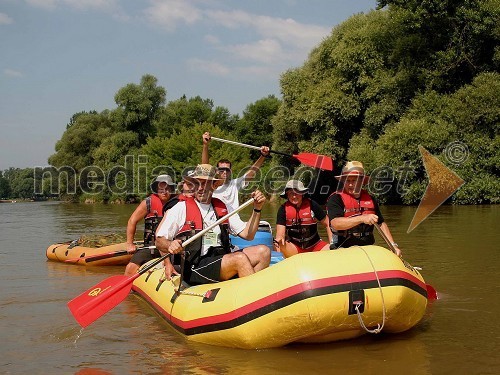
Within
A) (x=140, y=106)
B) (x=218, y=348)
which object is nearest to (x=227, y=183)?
(x=218, y=348)

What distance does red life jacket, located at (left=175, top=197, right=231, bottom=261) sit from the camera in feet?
17.0

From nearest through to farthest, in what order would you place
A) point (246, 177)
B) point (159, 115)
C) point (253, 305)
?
point (253, 305) < point (246, 177) < point (159, 115)

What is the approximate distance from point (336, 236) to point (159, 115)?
132 ft

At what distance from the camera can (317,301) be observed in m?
4.23

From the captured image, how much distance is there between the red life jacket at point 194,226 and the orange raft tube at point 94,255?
4.04 metres

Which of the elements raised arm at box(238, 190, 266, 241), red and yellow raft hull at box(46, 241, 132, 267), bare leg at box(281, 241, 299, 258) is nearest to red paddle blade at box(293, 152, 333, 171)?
bare leg at box(281, 241, 299, 258)

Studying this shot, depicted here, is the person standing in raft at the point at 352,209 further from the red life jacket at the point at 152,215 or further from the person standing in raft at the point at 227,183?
the red life jacket at the point at 152,215

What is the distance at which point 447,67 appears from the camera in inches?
864

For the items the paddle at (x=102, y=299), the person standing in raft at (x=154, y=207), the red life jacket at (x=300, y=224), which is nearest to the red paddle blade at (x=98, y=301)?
the paddle at (x=102, y=299)

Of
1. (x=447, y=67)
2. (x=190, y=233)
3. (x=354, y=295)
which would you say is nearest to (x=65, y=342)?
(x=190, y=233)

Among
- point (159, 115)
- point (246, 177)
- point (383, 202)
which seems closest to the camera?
point (246, 177)

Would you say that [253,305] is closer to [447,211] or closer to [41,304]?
[41,304]

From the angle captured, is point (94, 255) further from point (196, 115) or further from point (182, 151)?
point (196, 115)

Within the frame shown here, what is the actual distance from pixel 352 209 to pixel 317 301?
1538 millimetres
